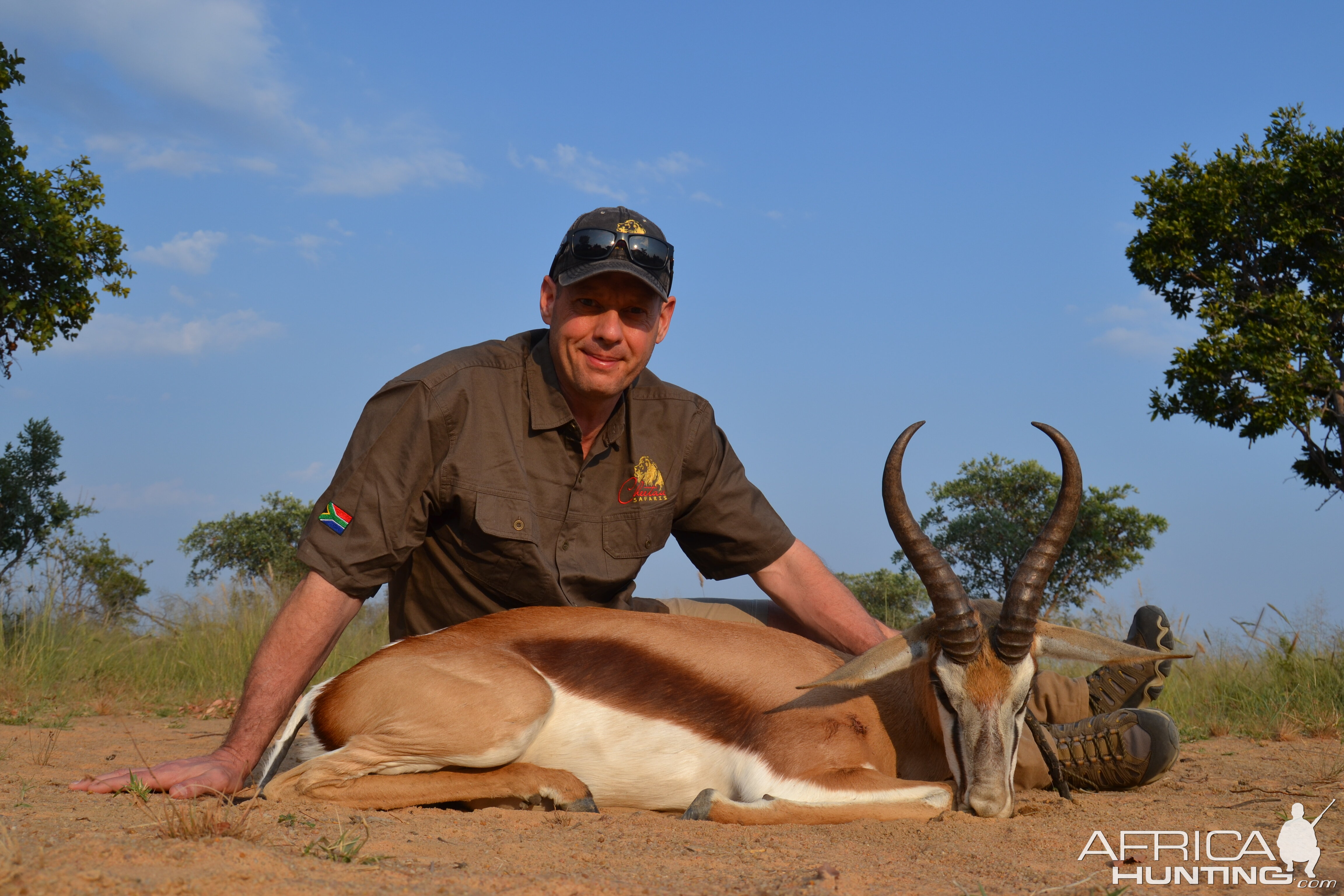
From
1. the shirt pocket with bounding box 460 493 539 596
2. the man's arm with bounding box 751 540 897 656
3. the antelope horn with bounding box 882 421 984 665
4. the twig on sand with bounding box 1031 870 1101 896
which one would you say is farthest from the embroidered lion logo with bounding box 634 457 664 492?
the twig on sand with bounding box 1031 870 1101 896

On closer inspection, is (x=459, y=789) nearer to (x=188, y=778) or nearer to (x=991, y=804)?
(x=188, y=778)

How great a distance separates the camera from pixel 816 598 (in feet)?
16.7

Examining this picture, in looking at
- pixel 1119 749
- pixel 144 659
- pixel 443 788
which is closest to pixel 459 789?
pixel 443 788

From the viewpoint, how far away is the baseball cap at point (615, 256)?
4.44 metres

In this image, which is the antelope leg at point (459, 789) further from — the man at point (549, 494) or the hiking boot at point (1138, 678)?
the hiking boot at point (1138, 678)

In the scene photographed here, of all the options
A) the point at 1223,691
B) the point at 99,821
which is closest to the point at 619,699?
the point at 99,821

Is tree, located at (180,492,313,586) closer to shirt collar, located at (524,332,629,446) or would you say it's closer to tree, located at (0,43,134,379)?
tree, located at (0,43,134,379)

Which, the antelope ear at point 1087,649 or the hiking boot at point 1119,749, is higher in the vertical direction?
the antelope ear at point 1087,649

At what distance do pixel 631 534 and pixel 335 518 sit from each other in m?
1.41

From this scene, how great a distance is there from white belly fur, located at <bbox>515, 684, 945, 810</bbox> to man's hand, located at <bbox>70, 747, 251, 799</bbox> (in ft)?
3.29

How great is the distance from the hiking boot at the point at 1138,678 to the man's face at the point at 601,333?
2712 millimetres

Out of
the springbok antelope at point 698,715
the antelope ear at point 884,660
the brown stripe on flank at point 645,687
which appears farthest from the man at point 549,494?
the antelope ear at point 884,660

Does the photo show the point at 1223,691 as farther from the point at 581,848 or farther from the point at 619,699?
the point at 581,848

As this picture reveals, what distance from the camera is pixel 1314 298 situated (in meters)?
15.5
